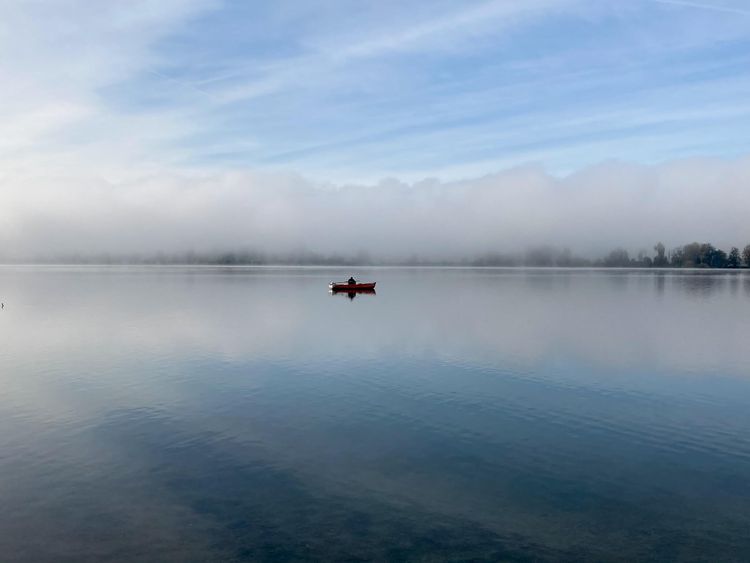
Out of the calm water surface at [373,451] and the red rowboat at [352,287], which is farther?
the red rowboat at [352,287]

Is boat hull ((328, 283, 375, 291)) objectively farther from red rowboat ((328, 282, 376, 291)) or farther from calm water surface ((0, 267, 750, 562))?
calm water surface ((0, 267, 750, 562))

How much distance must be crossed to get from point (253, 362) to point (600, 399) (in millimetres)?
27194

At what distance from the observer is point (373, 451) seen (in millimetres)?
26031

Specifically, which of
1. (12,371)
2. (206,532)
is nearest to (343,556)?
(206,532)

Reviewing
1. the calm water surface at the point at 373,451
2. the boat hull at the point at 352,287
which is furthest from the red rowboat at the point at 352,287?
the calm water surface at the point at 373,451

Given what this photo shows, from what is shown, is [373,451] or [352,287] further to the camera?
[352,287]

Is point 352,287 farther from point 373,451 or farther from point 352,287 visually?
point 373,451

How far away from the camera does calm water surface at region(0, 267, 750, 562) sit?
18.2 m

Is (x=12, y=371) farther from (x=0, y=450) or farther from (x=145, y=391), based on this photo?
(x=0, y=450)

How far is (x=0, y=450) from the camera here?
25.9 metres

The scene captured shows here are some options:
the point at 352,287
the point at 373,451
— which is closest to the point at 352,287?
the point at 352,287

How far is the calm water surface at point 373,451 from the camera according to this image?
18.2m

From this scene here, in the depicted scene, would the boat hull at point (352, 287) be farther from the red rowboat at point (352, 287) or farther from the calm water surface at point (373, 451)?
the calm water surface at point (373, 451)

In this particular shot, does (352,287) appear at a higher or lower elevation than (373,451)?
higher
